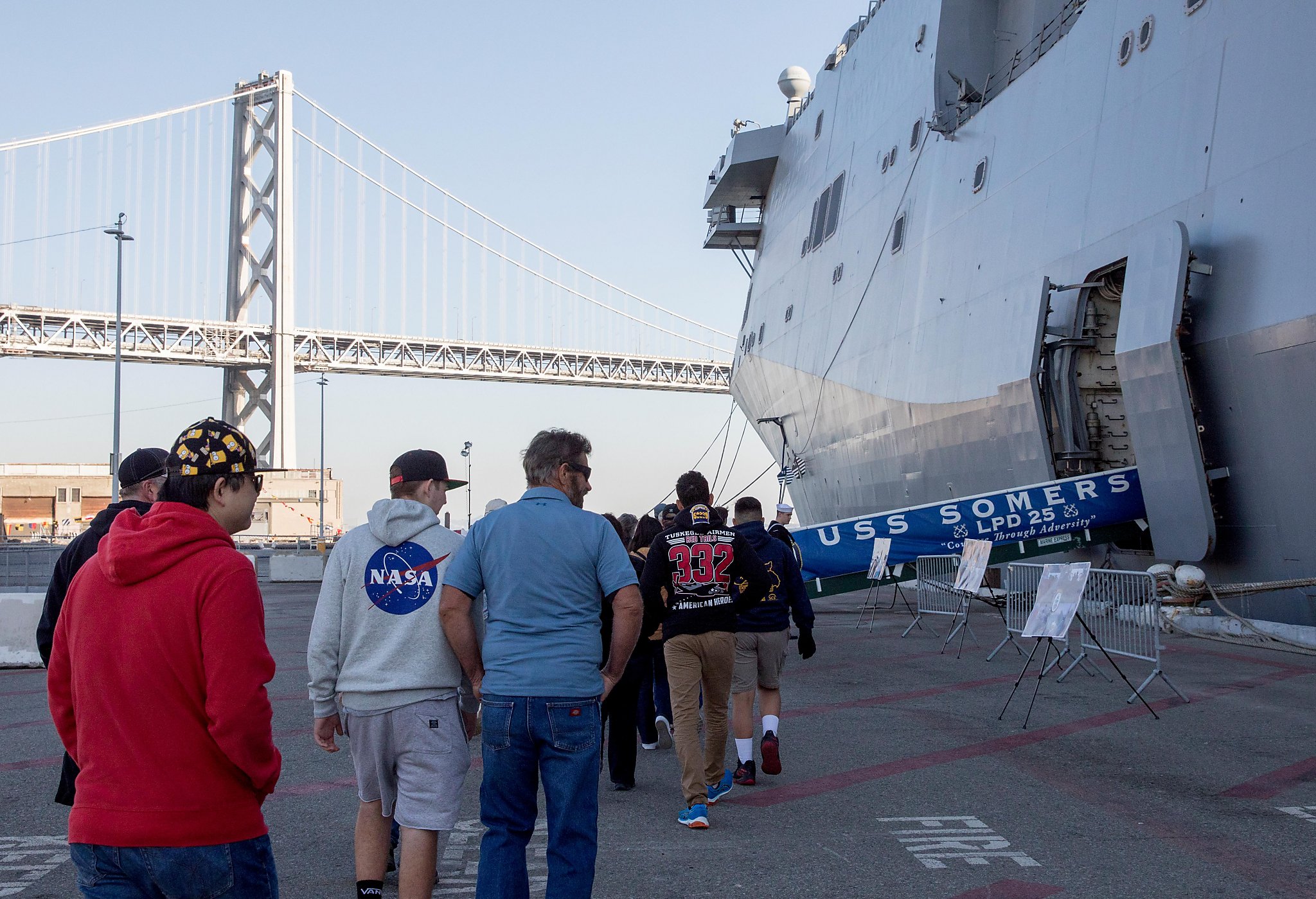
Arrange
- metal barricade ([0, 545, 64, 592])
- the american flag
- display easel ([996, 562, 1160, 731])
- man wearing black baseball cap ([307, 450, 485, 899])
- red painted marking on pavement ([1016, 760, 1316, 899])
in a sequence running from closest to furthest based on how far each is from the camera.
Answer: man wearing black baseball cap ([307, 450, 485, 899]) < red painted marking on pavement ([1016, 760, 1316, 899]) < display easel ([996, 562, 1160, 731]) < the american flag < metal barricade ([0, 545, 64, 592])

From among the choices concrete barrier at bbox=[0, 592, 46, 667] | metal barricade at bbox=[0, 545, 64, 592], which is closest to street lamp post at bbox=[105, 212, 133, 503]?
metal barricade at bbox=[0, 545, 64, 592]

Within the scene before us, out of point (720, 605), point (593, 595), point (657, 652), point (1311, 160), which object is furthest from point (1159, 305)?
point (593, 595)

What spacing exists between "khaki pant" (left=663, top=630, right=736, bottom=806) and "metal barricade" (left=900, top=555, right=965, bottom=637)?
27.2 feet

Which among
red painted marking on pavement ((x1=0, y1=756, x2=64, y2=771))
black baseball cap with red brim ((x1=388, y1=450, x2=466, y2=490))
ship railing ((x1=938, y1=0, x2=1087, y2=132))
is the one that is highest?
ship railing ((x1=938, y1=0, x2=1087, y2=132))

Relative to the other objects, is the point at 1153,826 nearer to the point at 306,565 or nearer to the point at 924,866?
the point at 924,866

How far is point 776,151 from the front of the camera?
27.8 m

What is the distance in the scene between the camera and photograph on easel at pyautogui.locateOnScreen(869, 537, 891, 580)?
13.9 meters

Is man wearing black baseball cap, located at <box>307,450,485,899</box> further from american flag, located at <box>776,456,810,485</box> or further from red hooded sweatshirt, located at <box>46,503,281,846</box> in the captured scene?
american flag, located at <box>776,456,810,485</box>

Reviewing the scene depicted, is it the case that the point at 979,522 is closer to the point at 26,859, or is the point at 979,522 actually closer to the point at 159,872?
the point at 26,859

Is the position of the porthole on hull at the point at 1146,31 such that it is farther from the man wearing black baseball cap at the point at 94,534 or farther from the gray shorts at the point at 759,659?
the man wearing black baseball cap at the point at 94,534

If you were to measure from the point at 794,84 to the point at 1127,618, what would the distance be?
896 inches

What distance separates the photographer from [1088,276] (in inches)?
496

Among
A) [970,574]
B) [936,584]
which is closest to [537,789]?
[970,574]

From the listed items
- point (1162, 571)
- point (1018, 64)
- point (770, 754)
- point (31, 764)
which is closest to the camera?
point (770, 754)
